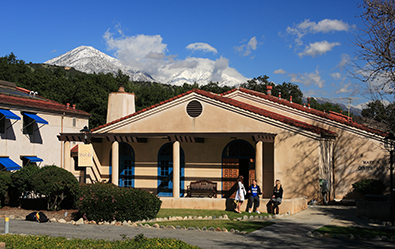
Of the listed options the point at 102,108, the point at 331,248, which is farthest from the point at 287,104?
the point at 102,108

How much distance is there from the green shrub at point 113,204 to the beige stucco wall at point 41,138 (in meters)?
16.0

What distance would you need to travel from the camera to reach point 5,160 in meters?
26.9

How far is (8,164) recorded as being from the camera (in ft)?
86.8

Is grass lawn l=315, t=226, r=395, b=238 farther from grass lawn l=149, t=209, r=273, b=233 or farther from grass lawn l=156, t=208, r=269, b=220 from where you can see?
grass lawn l=156, t=208, r=269, b=220

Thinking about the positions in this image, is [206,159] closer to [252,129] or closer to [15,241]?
[252,129]

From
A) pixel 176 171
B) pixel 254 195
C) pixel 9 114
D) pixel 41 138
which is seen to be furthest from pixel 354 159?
pixel 41 138

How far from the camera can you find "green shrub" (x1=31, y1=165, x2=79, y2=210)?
16656mm

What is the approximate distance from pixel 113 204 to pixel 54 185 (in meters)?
3.73

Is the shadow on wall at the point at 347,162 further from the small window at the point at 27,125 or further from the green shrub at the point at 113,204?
the small window at the point at 27,125

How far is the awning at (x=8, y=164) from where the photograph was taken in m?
26.0

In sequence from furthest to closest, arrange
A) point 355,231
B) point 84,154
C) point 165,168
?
point 165,168 < point 84,154 < point 355,231

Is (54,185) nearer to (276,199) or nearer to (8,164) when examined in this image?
(276,199)

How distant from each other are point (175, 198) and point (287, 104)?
11.0 metres

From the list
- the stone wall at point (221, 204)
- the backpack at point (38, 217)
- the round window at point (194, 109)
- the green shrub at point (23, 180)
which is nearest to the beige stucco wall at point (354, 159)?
the stone wall at point (221, 204)
